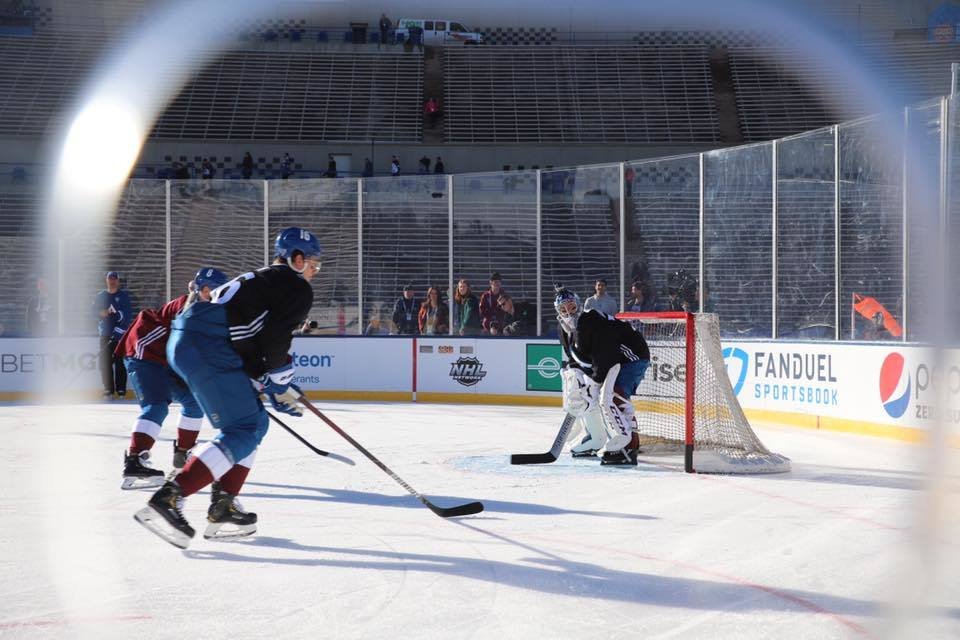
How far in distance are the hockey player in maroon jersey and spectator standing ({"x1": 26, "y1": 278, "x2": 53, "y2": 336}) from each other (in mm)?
8516

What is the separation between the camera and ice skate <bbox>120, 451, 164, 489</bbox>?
6.00 m

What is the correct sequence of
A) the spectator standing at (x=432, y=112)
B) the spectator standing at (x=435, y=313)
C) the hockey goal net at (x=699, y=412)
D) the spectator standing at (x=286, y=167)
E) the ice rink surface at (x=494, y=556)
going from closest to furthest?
the ice rink surface at (x=494, y=556) < the hockey goal net at (x=699, y=412) < the spectator standing at (x=435, y=313) < the spectator standing at (x=286, y=167) < the spectator standing at (x=432, y=112)

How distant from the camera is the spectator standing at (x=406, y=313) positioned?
44.7 feet

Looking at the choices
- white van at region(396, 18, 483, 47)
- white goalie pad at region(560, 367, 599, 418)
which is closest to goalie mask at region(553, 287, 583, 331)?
white goalie pad at region(560, 367, 599, 418)

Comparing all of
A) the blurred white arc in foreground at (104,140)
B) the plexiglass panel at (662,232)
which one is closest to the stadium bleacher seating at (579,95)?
the blurred white arc in foreground at (104,140)

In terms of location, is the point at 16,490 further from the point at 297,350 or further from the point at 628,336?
the point at 297,350

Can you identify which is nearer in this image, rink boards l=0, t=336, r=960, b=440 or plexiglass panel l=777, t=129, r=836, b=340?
plexiglass panel l=777, t=129, r=836, b=340

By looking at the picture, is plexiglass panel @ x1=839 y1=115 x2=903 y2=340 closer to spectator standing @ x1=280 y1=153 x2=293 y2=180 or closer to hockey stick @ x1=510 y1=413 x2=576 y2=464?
hockey stick @ x1=510 y1=413 x2=576 y2=464

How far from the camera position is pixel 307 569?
399 cm

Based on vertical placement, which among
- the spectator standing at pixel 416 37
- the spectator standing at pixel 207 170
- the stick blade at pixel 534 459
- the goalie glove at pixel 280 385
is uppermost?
the spectator standing at pixel 416 37

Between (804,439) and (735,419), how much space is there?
89.4 inches

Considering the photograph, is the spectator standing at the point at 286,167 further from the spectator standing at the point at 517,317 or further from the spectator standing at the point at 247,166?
the spectator standing at the point at 517,317

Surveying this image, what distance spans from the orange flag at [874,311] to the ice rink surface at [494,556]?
201 cm

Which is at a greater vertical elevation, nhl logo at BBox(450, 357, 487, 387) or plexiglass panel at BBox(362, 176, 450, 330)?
plexiglass panel at BBox(362, 176, 450, 330)
